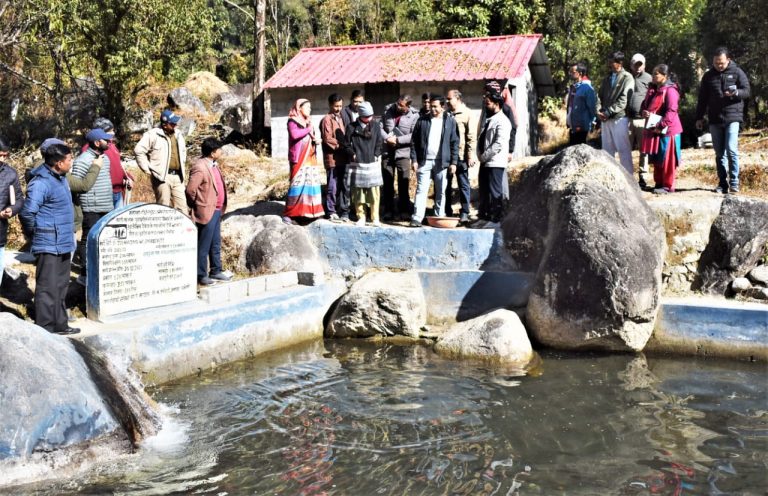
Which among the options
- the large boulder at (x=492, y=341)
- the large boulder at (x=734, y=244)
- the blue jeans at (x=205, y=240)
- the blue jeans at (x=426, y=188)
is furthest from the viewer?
the blue jeans at (x=426, y=188)

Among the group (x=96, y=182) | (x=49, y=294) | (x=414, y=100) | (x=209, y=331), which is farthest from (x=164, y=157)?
(x=414, y=100)

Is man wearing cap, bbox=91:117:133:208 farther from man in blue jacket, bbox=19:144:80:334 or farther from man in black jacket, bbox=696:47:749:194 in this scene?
man in black jacket, bbox=696:47:749:194

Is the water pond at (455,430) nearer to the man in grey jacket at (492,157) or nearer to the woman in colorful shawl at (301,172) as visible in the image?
the man in grey jacket at (492,157)

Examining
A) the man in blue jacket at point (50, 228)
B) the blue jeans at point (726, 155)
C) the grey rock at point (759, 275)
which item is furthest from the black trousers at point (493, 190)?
the man in blue jacket at point (50, 228)

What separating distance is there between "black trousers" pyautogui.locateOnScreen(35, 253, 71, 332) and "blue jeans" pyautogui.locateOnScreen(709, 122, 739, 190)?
790cm

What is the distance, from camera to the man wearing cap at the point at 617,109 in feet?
33.4

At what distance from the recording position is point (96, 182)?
26.2ft

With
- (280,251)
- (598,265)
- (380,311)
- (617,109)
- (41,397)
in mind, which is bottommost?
(41,397)

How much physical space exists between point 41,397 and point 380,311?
4223 millimetres

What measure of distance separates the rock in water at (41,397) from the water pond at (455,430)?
0.32 meters

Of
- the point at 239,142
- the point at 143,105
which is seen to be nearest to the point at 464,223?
the point at 239,142

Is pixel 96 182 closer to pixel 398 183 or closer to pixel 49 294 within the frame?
pixel 49 294

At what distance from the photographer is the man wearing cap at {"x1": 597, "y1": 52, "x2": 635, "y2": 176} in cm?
1020

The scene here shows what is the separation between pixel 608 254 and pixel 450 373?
6.83 ft
